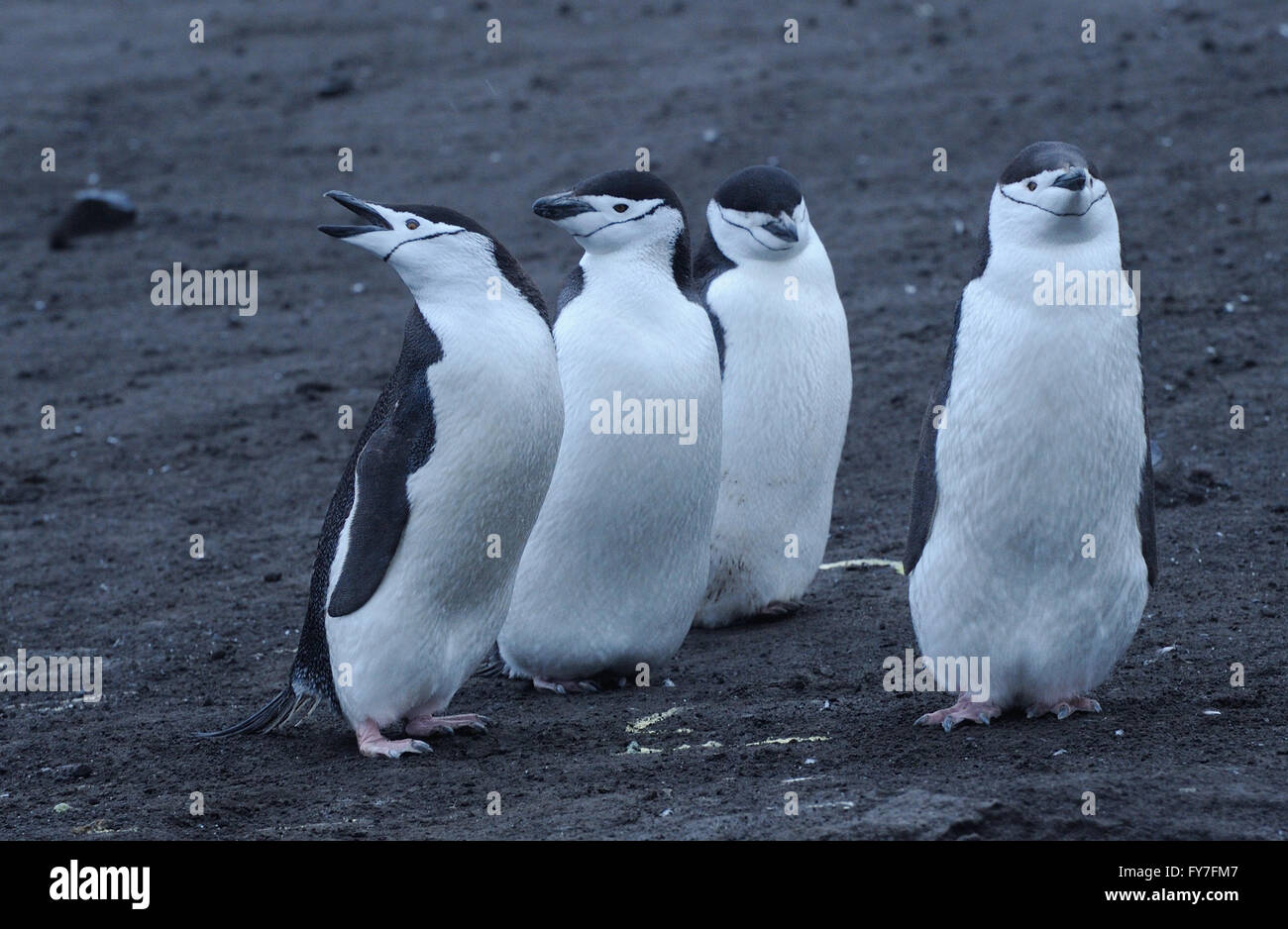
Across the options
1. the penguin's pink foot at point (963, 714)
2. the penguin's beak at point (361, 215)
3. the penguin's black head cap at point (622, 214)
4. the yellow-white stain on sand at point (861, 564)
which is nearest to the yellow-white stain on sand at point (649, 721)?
the penguin's pink foot at point (963, 714)

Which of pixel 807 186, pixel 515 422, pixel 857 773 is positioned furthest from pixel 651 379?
pixel 807 186

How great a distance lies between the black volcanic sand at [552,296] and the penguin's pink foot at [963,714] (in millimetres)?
60

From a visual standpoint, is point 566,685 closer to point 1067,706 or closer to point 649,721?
point 649,721

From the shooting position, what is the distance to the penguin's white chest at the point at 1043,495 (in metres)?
4.34

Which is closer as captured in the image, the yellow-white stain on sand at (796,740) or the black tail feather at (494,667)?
the yellow-white stain on sand at (796,740)

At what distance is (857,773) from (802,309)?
2.48 m

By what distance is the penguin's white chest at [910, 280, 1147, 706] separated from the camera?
14.2 ft

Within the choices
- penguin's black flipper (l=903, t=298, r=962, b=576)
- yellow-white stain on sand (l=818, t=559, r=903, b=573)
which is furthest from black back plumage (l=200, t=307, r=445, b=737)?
yellow-white stain on sand (l=818, t=559, r=903, b=573)

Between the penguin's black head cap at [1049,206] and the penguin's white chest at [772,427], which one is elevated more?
the penguin's black head cap at [1049,206]

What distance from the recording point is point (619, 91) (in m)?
15.0

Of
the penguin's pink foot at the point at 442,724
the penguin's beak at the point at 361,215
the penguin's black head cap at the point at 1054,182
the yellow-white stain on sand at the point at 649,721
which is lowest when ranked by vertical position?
the yellow-white stain on sand at the point at 649,721

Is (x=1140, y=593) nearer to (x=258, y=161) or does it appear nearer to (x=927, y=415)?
(x=927, y=415)

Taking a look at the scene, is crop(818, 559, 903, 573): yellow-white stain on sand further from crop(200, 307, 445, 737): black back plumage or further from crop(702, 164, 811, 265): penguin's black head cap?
crop(200, 307, 445, 737): black back plumage

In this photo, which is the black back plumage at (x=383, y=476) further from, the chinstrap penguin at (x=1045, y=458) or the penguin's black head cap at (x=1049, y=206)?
the penguin's black head cap at (x=1049, y=206)
